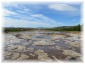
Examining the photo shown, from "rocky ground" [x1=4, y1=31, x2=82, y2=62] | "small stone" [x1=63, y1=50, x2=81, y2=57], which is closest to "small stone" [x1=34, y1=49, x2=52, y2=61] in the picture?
"rocky ground" [x1=4, y1=31, x2=82, y2=62]

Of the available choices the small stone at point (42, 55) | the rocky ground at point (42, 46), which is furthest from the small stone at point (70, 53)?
the small stone at point (42, 55)

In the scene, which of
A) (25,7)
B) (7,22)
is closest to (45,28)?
(25,7)

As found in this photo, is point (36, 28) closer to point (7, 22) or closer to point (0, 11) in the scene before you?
point (7, 22)

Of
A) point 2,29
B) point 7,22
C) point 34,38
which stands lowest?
point 34,38

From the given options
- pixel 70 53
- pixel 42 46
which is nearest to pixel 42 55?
pixel 42 46

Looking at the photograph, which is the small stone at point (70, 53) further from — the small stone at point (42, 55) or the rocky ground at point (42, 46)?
the small stone at point (42, 55)

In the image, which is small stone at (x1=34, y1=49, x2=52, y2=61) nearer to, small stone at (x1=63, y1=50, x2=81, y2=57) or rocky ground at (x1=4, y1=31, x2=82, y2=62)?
rocky ground at (x1=4, y1=31, x2=82, y2=62)

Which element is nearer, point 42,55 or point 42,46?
point 42,55

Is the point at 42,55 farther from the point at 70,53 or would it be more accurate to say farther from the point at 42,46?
the point at 70,53
